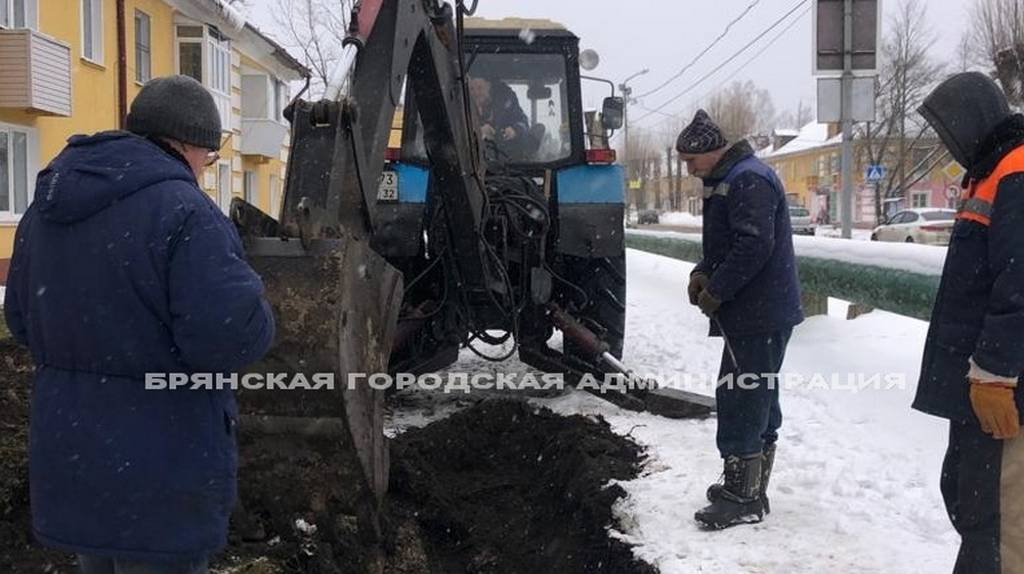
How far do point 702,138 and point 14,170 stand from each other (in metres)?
14.0

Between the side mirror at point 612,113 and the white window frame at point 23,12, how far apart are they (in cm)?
1146

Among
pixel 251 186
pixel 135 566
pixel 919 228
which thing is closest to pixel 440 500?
pixel 135 566

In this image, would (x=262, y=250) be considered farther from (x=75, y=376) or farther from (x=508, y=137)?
(x=508, y=137)

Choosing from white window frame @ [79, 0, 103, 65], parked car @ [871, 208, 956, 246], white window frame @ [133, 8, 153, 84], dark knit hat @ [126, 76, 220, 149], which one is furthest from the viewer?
parked car @ [871, 208, 956, 246]

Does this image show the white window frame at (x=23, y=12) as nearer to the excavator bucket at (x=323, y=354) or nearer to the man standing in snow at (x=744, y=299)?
the man standing in snow at (x=744, y=299)

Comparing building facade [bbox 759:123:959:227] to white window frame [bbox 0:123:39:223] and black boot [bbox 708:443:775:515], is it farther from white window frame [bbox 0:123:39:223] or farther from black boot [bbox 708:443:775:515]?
black boot [bbox 708:443:775:515]

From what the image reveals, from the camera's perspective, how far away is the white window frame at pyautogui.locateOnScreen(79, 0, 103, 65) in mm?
16772

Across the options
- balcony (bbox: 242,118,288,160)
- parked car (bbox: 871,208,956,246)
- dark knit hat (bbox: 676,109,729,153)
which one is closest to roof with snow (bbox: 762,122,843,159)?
parked car (bbox: 871,208,956,246)

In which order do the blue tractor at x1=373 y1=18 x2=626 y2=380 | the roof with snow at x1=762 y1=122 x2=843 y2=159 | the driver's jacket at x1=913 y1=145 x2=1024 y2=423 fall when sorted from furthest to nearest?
the roof with snow at x1=762 y1=122 x2=843 y2=159, the blue tractor at x1=373 y1=18 x2=626 y2=380, the driver's jacket at x1=913 y1=145 x2=1024 y2=423

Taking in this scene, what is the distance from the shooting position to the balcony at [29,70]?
13945 millimetres

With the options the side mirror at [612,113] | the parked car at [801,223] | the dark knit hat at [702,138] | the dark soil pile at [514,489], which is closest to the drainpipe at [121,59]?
the side mirror at [612,113]

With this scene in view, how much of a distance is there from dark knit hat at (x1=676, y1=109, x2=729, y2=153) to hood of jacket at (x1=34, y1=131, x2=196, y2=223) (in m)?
2.38

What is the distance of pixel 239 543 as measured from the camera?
3.11 metres

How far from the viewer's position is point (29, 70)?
13.9 metres
